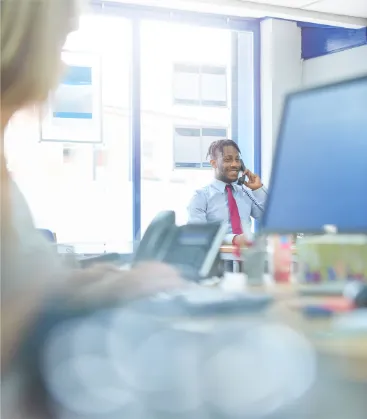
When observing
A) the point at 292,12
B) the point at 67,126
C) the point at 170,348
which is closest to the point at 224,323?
the point at 170,348

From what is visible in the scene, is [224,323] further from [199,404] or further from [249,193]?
[249,193]

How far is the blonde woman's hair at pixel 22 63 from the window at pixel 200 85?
1.14 metres

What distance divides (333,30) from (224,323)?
14.5 ft

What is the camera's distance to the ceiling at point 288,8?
4.67 meters

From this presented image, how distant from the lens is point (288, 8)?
16.0 feet

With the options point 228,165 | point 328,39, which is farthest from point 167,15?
point 228,165

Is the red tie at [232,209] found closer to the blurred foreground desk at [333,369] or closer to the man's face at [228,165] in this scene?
the man's face at [228,165]

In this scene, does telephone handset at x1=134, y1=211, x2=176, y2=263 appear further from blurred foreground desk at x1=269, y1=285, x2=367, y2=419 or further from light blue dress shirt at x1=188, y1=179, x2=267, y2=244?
light blue dress shirt at x1=188, y1=179, x2=267, y2=244

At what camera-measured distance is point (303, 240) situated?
1352mm

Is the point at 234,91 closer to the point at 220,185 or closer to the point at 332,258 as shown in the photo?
the point at 220,185

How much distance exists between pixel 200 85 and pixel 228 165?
14.7 inches

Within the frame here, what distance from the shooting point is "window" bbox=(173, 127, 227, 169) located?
2.04 meters

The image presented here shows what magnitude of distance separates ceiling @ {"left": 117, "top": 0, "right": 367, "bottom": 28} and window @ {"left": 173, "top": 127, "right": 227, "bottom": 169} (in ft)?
9.04

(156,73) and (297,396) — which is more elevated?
(156,73)
